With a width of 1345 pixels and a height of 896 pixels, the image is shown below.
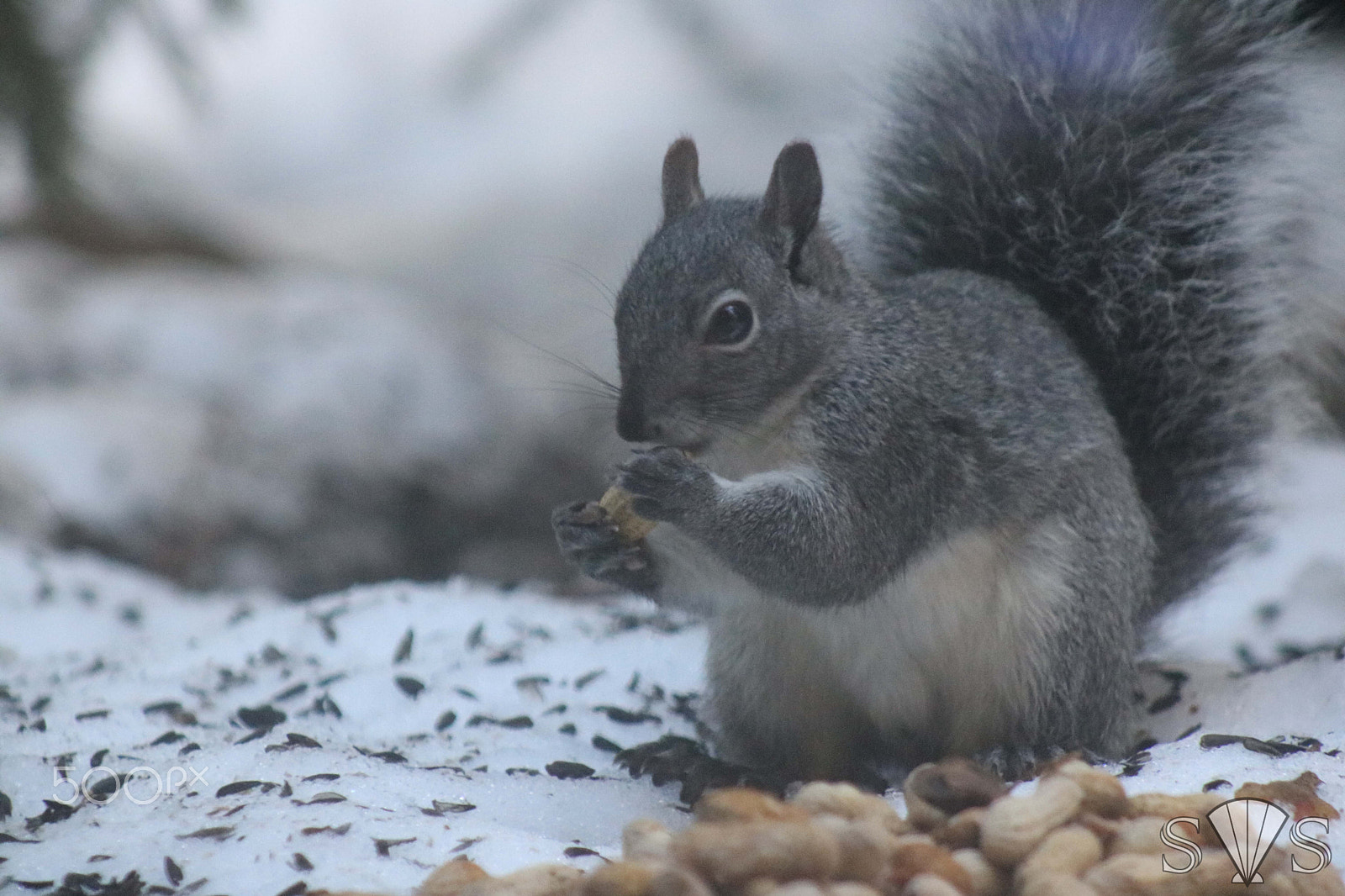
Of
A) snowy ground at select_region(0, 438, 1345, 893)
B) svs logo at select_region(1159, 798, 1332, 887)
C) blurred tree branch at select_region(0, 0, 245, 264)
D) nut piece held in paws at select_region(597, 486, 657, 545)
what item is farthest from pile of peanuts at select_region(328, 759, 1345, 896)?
blurred tree branch at select_region(0, 0, 245, 264)

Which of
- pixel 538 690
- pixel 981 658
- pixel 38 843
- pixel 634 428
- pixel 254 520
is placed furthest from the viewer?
pixel 254 520

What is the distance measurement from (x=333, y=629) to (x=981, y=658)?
3.63 feet

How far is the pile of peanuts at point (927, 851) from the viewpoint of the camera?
996 millimetres

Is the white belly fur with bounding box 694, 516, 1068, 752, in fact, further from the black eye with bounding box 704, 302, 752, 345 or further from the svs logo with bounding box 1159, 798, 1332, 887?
the svs logo with bounding box 1159, 798, 1332, 887

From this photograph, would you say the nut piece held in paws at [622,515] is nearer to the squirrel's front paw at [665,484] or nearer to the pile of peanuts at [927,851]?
the squirrel's front paw at [665,484]

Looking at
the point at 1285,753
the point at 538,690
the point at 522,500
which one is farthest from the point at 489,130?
the point at 1285,753

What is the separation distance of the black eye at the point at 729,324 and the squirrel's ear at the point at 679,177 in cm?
26

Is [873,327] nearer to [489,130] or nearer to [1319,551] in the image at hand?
[1319,551]

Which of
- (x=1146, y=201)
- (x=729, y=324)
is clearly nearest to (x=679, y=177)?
(x=729, y=324)

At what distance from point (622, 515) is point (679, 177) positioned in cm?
45

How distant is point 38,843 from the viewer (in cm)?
126

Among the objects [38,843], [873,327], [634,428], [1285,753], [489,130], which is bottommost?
[38,843]

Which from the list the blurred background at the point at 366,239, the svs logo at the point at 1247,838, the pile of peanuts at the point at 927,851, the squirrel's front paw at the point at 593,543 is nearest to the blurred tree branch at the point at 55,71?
the blurred background at the point at 366,239

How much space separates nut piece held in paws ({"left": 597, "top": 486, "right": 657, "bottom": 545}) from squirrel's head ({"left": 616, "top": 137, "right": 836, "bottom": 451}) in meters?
0.11
